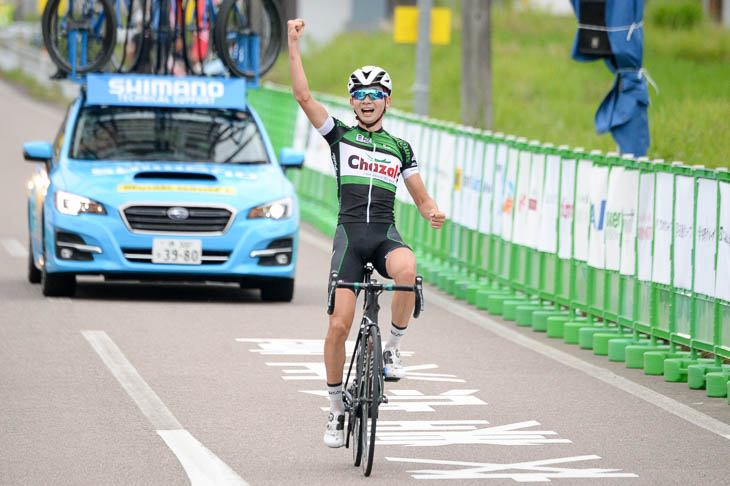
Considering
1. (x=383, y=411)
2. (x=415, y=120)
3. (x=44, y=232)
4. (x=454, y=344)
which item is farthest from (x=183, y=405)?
(x=415, y=120)

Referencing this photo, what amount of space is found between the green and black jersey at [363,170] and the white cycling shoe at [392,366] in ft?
3.21

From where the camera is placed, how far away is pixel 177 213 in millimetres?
13828

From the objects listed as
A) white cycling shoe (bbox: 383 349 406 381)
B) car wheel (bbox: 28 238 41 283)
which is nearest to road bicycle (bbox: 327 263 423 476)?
white cycling shoe (bbox: 383 349 406 381)

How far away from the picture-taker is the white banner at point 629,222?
1205cm

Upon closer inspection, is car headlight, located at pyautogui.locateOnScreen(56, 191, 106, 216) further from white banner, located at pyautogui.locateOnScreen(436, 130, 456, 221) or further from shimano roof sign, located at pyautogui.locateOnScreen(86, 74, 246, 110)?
white banner, located at pyautogui.locateOnScreen(436, 130, 456, 221)

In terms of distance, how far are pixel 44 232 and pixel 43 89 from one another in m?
35.0

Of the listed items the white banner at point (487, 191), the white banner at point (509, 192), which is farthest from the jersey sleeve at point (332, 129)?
the white banner at point (487, 191)

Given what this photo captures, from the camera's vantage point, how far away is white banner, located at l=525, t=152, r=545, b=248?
13.9 metres

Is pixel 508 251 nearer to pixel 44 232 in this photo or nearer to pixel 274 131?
pixel 44 232

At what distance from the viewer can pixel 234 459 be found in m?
8.13

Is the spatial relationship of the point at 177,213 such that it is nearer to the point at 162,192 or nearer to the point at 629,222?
the point at 162,192

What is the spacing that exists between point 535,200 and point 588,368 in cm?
271

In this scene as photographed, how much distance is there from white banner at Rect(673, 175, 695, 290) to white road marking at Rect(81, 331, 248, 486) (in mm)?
3790

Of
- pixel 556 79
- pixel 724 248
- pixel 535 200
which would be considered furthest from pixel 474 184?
pixel 556 79
